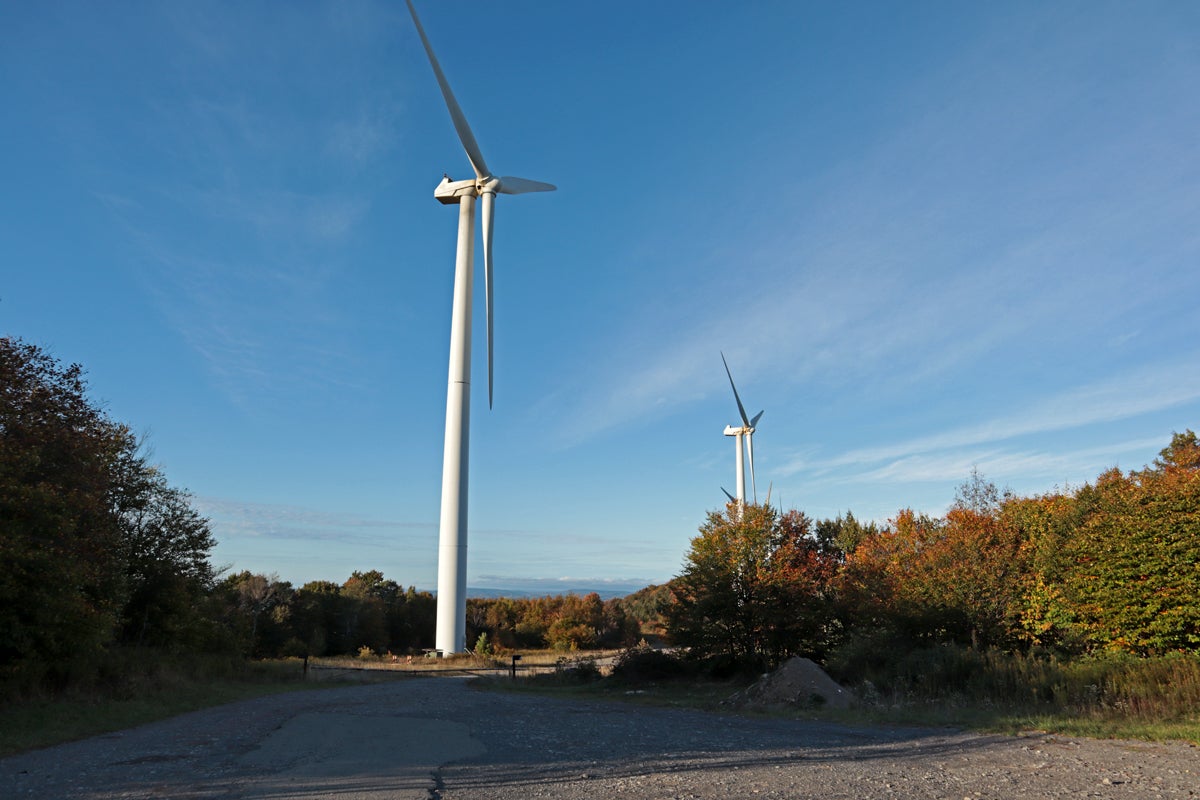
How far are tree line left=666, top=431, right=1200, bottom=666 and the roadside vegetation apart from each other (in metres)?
0.07

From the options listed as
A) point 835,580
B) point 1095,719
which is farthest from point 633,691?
point 1095,719

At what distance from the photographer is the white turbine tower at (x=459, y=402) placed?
32656 millimetres

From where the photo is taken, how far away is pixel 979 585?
78.1ft

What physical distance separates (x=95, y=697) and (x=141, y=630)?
855 cm

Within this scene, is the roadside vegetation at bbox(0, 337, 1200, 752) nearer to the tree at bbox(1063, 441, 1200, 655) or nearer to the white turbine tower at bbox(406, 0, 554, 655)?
the tree at bbox(1063, 441, 1200, 655)

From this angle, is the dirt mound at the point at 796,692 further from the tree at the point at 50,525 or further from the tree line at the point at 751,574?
the tree at the point at 50,525

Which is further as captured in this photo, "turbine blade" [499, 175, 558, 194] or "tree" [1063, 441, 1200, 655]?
"turbine blade" [499, 175, 558, 194]

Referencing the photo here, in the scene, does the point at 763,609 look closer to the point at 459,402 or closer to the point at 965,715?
the point at 965,715

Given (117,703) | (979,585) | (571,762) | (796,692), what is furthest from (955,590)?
(117,703)

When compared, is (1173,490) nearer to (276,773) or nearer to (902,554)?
(902,554)

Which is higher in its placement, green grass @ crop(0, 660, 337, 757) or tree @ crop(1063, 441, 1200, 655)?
tree @ crop(1063, 441, 1200, 655)

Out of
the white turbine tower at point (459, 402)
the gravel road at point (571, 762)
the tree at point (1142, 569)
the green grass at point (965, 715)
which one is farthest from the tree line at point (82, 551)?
the tree at point (1142, 569)

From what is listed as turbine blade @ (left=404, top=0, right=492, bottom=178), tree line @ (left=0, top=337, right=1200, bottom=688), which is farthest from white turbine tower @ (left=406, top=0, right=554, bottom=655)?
tree line @ (left=0, top=337, right=1200, bottom=688)

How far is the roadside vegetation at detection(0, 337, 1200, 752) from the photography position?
15.0 metres
